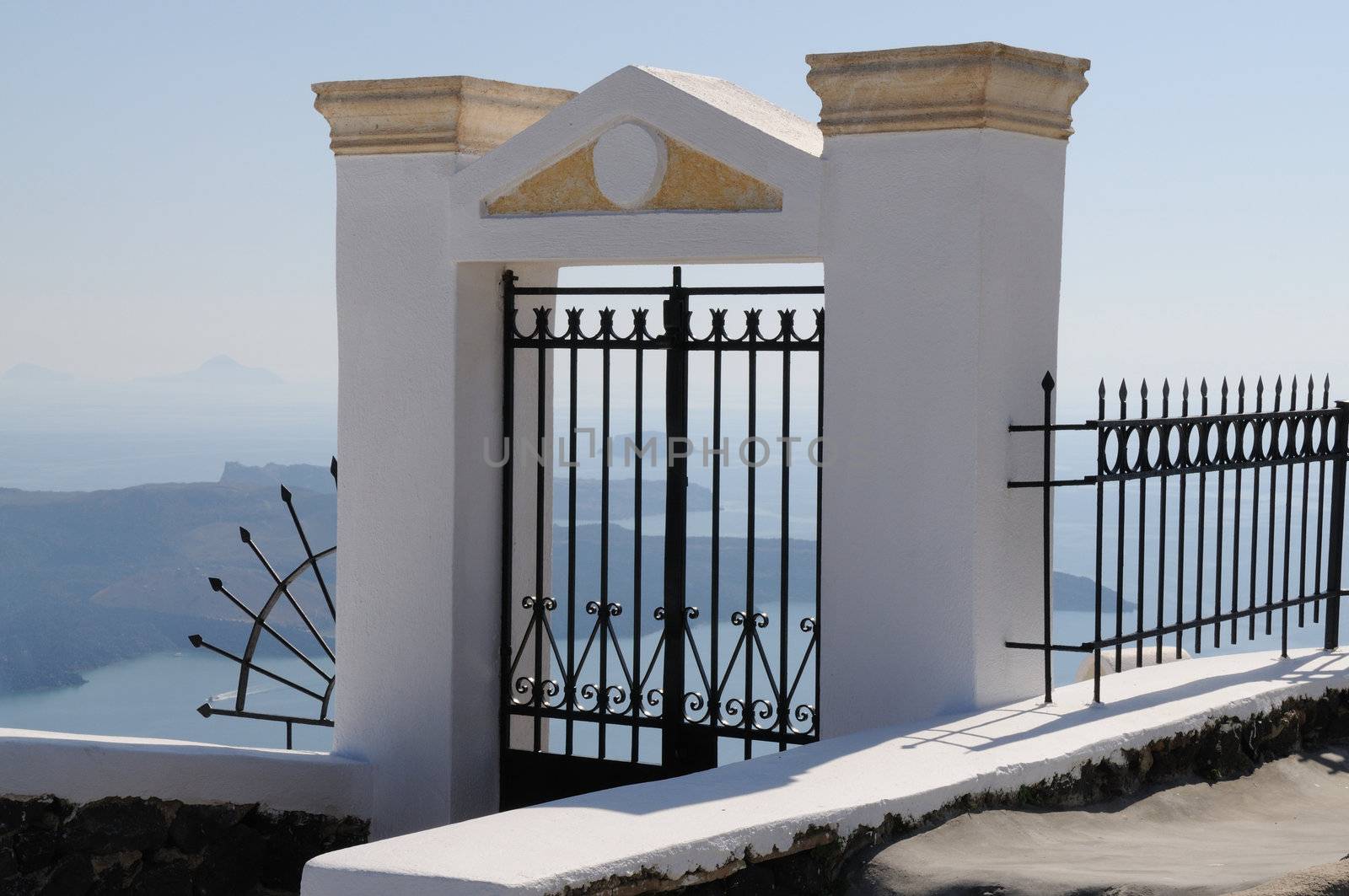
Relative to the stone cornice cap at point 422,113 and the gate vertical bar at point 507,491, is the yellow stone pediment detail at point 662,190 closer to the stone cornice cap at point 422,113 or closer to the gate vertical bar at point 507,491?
the stone cornice cap at point 422,113

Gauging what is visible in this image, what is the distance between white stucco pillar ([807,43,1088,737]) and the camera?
20.9ft

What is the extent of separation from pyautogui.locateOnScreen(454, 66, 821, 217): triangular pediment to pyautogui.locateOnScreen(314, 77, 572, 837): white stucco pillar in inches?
13.5

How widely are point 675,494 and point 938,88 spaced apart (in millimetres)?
2206

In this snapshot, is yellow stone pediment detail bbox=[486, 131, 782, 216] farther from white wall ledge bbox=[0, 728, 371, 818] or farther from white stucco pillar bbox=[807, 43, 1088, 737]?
white wall ledge bbox=[0, 728, 371, 818]

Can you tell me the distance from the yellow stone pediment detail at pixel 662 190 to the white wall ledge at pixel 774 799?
238cm

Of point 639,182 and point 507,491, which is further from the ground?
point 639,182

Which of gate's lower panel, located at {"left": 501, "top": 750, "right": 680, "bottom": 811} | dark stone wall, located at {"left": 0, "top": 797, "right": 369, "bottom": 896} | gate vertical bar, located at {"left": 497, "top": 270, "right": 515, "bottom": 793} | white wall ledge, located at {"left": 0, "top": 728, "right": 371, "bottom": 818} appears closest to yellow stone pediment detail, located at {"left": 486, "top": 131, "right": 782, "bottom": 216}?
gate vertical bar, located at {"left": 497, "top": 270, "right": 515, "bottom": 793}

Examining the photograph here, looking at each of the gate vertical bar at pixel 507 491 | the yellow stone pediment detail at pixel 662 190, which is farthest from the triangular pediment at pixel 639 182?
the gate vertical bar at pixel 507 491

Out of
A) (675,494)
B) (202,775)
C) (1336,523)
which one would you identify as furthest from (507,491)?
(1336,523)

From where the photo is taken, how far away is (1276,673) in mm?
7328

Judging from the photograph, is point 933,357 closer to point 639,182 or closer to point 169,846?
point 639,182

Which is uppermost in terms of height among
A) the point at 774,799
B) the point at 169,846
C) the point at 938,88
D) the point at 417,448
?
the point at 938,88

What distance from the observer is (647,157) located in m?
6.95

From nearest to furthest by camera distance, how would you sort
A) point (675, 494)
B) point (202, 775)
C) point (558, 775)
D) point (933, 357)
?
point (933, 357) < point (675, 494) < point (202, 775) < point (558, 775)
